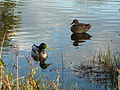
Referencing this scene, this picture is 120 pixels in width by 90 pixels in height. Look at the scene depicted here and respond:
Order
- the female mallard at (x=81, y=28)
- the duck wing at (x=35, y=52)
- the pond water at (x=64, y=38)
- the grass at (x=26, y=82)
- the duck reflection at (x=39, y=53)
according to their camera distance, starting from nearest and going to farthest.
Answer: the grass at (x=26, y=82)
the pond water at (x=64, y=38)
the duck reflection at (x=39, y=53)
the duck wing at (x=35, y=52)
the female mallard at (x=81, y=28)

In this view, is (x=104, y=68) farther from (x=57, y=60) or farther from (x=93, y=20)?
(x=93, y=20)

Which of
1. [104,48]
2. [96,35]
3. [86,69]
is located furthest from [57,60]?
[96,35]

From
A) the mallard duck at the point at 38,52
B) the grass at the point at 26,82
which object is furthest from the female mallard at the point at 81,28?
the grass at the point at 26,82

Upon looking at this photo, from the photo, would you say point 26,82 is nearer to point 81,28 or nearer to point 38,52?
point 38,52

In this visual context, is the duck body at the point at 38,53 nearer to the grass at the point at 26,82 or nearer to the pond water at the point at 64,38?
the pond water at the point at 64,38

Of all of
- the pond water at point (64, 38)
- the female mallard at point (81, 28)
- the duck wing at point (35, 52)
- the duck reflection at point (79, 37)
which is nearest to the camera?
the pond water at point (64, 38)

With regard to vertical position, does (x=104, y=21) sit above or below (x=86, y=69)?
above

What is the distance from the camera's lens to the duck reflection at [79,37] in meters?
12.4

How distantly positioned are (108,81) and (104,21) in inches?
382

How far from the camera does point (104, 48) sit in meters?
10.8

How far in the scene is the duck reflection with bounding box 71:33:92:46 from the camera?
12449 millimetres

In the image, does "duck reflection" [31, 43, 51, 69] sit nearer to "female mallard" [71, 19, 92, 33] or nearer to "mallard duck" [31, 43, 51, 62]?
"mallard duck" [31, 43, 51, 62]

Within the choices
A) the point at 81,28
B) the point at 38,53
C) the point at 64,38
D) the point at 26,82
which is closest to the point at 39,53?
the point at 38,53

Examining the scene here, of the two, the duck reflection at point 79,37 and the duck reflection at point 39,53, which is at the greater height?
the duck reflection at point 79,37
